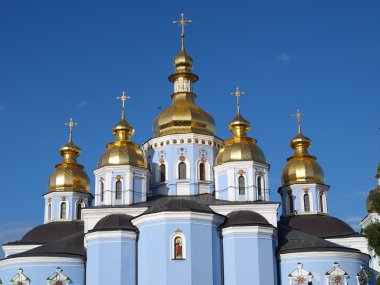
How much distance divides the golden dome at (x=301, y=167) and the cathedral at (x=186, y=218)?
5cm

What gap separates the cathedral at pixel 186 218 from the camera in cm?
2347

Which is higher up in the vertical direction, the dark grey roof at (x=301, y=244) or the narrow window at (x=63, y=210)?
the narrow window at (x=63, y=210)

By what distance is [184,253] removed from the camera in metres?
23.0

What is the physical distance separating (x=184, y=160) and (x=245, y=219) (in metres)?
5.08

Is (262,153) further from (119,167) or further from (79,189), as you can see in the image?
(79,189)

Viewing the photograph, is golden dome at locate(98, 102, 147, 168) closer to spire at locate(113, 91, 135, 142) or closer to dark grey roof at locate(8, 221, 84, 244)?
spire at locate(113, 91, 135, 142)

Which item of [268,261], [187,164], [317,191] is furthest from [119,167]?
[317,191]

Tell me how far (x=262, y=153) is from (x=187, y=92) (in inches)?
221

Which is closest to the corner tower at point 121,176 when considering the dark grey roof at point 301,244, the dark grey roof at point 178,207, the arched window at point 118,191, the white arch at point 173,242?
the arched window at point 118,191

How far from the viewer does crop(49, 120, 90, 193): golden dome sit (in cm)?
3178

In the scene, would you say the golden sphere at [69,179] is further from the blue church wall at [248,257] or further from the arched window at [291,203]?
the blue church wall at [248,257]

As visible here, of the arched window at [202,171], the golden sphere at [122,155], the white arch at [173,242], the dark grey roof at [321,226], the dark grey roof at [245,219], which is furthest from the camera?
the dark grey roof at [321,226]

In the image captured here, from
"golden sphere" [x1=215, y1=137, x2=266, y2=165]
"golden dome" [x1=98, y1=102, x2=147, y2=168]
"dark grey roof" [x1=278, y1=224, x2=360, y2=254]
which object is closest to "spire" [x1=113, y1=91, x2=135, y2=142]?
"golden dome" [x1=98, y1=102, x2=147, y2=168]

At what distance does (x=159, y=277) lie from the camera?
74.5 ft
